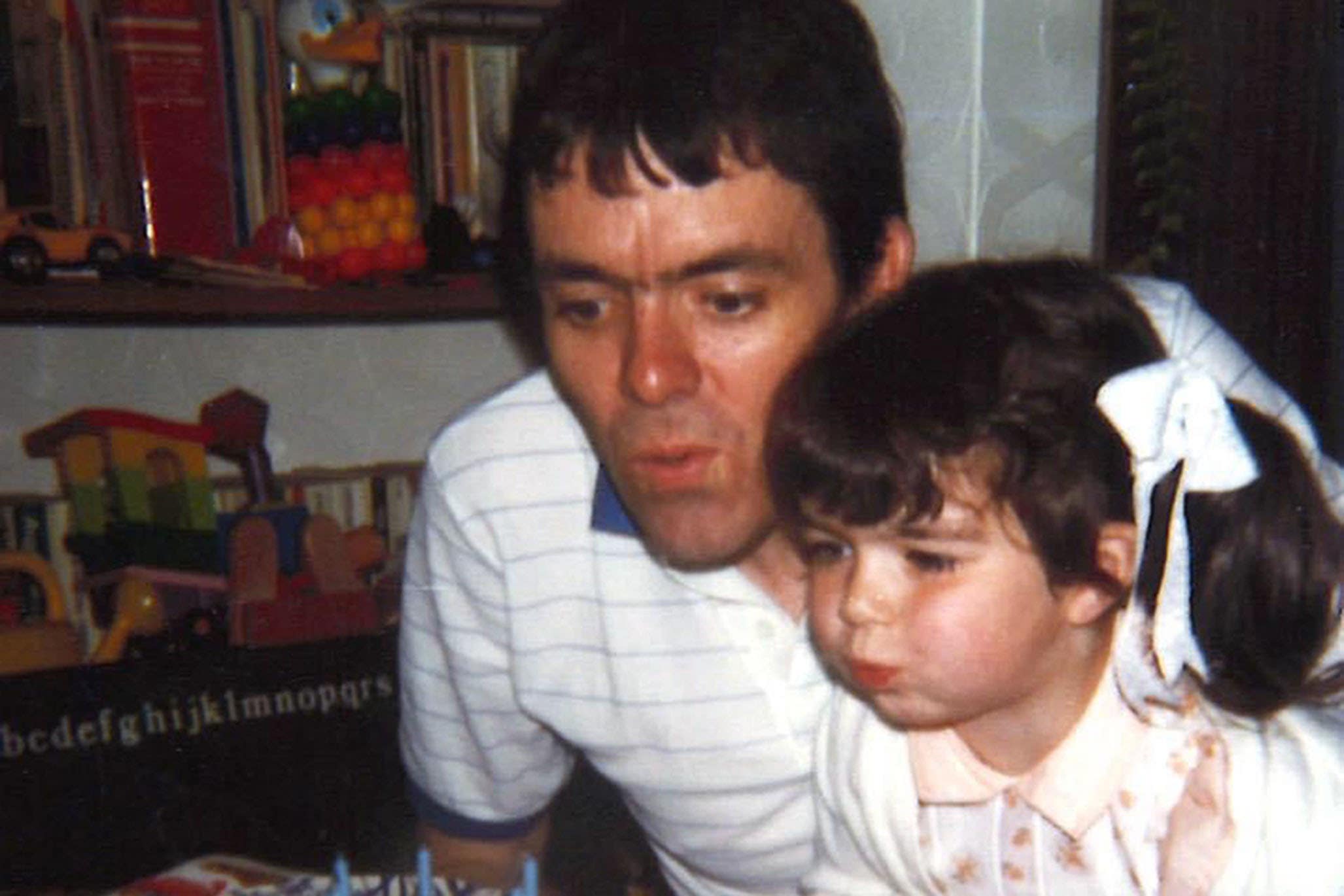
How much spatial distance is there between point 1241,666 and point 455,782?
26.8 inches

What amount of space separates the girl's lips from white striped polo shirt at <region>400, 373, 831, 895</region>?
0.53ft

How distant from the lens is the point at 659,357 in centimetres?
88

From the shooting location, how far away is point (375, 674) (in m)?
1.38

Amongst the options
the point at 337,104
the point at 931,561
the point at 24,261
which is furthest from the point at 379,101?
the point at 931,561

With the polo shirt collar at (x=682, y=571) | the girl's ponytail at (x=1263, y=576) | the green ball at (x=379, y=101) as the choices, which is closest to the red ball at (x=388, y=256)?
the green ball at (x=379, y=101)

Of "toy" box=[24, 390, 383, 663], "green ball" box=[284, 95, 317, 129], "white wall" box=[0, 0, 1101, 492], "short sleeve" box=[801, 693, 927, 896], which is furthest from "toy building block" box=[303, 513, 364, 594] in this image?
"short sleeve" box=[801, 693, 927, 896]

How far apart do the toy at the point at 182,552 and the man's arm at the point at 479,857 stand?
31cm

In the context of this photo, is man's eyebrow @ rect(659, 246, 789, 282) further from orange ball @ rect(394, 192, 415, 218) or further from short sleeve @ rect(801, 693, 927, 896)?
orange ball @ rect(394, 192, 415, 218)

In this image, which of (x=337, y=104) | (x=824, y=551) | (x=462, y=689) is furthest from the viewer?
(x=337, y=104)

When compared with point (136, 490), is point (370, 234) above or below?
above

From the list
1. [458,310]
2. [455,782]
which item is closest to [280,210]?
[458,310]

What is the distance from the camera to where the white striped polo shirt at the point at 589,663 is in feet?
3.28

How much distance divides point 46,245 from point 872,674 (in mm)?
936

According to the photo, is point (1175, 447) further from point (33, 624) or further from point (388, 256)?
point (33, 624)
